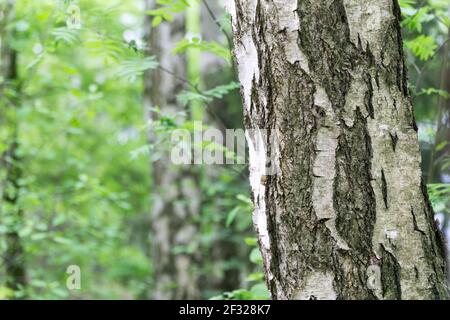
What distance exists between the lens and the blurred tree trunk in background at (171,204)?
6.56 m

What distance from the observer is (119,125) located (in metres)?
13.1

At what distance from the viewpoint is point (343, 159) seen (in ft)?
5.33

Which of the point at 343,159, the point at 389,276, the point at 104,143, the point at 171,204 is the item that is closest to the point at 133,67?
the point at 343,159

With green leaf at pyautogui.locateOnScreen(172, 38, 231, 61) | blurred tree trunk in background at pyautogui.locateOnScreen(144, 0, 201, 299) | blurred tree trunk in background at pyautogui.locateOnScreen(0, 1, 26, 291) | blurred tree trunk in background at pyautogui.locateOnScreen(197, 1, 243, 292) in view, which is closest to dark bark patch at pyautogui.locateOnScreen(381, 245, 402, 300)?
green leaf at pyautogui.locateOnScreen(172, 38, 231, 61)

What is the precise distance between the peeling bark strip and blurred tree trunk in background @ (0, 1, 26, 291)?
4.28 meters

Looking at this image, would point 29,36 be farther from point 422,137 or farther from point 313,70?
point 313,70

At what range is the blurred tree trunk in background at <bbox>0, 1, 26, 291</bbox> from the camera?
562 centimetres

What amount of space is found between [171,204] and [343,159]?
17.5ft

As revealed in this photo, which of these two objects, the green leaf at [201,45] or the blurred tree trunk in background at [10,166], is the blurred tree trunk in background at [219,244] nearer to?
the blurred tree trunk in background at [10,166]

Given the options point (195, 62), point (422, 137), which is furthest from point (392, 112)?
point (195, 62)

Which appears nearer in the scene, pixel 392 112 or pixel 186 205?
pixel 392 112

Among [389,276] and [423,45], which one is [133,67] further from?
[389,276]

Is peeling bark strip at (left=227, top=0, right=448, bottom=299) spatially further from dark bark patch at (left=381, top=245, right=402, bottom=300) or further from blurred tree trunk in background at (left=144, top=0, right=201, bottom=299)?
blurred tree trunk in background at (left=144, top=0, right=201, bottom=299)

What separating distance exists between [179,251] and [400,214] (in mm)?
5281
